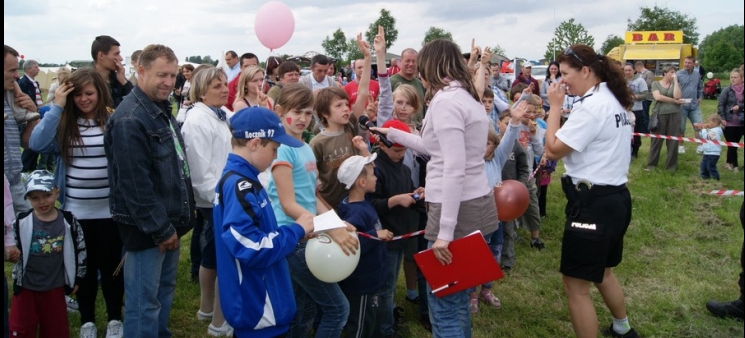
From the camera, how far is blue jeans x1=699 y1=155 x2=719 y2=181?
Answer: 31.2 ft

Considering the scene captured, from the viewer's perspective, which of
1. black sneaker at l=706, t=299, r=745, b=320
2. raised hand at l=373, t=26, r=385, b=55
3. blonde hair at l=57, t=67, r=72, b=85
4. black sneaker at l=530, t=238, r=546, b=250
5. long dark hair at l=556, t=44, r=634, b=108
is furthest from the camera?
black sneaker at l=530, t=238, r=546, b=250

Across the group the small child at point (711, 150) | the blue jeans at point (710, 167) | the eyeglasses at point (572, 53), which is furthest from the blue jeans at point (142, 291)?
the blue jeans at point (710, 167)

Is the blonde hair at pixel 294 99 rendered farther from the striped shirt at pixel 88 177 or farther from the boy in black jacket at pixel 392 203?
the striped shirt at pixel 88 177

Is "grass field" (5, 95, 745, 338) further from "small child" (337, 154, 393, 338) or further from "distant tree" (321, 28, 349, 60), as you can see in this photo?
"distant tree" (321, 28, 349, 60)

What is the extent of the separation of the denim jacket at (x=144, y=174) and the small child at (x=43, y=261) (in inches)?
29.4

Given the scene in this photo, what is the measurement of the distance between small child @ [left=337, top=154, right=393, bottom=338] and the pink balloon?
393cm

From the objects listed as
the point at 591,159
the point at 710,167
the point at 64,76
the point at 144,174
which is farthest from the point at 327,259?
the point at 710,167

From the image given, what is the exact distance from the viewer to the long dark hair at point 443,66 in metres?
3.08

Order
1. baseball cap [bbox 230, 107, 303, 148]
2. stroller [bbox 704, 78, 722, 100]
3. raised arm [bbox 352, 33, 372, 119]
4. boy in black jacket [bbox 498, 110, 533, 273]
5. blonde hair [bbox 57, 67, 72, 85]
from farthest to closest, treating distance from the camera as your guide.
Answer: stroller [bbox 704, 78, 722, 100]
boy in black jacket [bbox 498, 110, 533, 273]
raised arm [bbox 352, 33, 372, 119]
blonde hair [bbox 57, 67, 72, 85]
baseball cap [bbox 230, 107, 303, 148]

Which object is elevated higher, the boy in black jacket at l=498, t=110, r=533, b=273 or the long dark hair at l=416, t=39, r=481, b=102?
the long dark hair at l=416, t=39, r=481, b=102

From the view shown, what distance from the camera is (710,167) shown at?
957 centimetres

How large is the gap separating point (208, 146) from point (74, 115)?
2.85 feet

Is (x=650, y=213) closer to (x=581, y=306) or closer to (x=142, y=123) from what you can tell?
(x=581, y=306)

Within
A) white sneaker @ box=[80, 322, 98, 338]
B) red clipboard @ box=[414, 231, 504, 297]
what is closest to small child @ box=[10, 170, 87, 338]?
white sneaker @ box=[80, 322, 98, 338]
